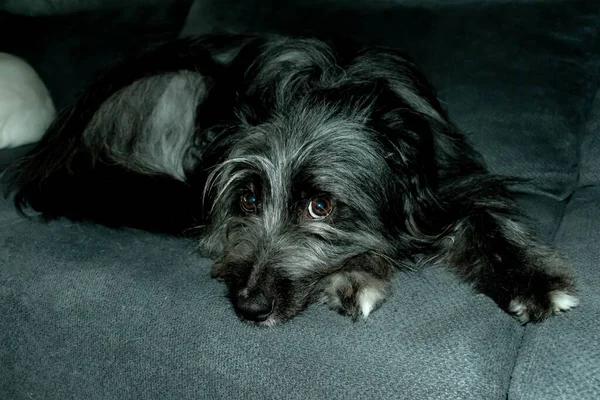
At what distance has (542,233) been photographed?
9.07 ft

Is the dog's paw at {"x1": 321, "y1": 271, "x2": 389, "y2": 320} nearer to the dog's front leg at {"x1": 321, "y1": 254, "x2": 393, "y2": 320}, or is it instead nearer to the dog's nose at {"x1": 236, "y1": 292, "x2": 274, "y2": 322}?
the dog's front leg at {"x1": 321, "y1": 254, "x2": 393, "y2": 320}

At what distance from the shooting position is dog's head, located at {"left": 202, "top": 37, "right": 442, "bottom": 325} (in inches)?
99.0

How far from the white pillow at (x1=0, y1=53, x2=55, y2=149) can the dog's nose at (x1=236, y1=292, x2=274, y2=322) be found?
2093 millimetres

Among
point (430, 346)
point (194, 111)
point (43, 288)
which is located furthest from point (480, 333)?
point (194, 111)

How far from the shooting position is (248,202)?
272 centimetres

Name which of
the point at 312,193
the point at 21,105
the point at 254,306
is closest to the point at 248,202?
the point at 312,193

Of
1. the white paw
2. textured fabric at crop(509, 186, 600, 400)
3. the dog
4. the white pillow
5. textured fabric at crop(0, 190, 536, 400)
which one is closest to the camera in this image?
textured fabric at crop(509, 186, 600, 400)

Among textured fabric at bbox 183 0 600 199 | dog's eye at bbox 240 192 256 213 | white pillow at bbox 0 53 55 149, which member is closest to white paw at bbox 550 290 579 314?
textured fabric at bbox 183 0 600 199

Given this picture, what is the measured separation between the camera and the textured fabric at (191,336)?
202 cm

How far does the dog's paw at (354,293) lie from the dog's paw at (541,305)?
44 centimetres

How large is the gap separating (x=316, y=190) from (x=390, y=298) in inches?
19.9

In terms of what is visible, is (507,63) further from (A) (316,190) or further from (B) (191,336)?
(B) (191,336)

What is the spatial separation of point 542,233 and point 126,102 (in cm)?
204

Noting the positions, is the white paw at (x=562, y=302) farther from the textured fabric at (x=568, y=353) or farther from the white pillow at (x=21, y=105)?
the white pillow at (x=21, y=105)
